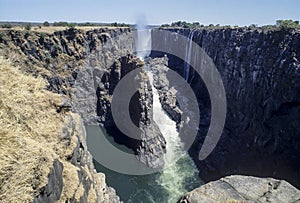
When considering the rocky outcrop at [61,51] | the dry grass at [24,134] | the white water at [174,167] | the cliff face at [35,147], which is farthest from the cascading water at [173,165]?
the dry grass at [24,134]

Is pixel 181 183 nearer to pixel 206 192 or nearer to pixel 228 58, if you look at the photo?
pixel 228 58

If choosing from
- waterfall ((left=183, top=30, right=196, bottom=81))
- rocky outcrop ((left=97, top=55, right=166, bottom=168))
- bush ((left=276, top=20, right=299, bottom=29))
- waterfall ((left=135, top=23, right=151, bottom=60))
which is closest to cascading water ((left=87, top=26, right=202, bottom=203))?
rocky outcrop ((left=97, top=55, right=166, bottom=168))

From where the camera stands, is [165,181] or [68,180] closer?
[68,180]

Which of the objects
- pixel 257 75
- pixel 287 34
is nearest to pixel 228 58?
pixel 257 75

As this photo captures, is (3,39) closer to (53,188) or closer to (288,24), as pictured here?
(53,188)

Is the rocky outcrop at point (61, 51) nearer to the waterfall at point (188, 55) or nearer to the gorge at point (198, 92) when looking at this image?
the gorge at point (198, 92)

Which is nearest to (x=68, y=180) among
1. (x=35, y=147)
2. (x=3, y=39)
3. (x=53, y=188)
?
(x=53, y=188)
